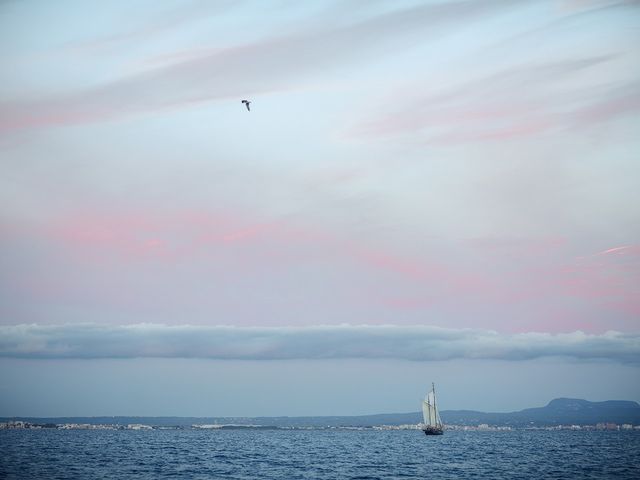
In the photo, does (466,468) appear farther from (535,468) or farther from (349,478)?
(349,478)

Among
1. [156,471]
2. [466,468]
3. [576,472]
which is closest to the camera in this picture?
[156,471]

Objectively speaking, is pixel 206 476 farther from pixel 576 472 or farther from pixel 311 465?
pixel 576 472

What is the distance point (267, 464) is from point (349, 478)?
32.6 meters

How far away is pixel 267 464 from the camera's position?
129 m

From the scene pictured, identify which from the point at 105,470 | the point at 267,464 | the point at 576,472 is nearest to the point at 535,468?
the point at 576,472

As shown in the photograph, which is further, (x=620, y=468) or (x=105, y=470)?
(x=620, y=468)

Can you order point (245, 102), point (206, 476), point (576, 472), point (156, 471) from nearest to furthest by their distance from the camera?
point (245, 102) < point (206, 476) < point (156, 471) < point (576, 472)

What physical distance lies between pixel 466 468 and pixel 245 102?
79522mm

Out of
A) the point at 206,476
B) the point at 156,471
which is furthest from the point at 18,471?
the point at 206,476

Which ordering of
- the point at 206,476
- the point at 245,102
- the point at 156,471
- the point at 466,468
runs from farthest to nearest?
1. the point at 466,468
2. the point at 156,471
3. the point at 206,476
4. the point at 245,102

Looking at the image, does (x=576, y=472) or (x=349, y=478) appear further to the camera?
(x=576, y=472)

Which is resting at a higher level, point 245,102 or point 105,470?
point 245,102

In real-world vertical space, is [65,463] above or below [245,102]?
below

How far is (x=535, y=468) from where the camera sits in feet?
404
